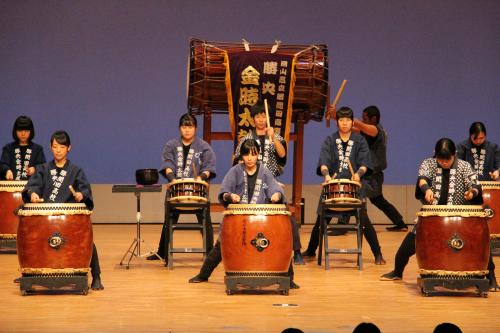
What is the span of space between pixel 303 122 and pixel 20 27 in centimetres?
309

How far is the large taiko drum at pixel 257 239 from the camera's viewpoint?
5.43 meters

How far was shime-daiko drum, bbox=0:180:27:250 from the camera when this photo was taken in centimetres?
731

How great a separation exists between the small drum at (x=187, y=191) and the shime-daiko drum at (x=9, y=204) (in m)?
1.39

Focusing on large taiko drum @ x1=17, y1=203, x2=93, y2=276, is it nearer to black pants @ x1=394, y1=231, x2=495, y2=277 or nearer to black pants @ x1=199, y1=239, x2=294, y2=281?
black pants @ x1=199, y1=239, x2=294, y2=281

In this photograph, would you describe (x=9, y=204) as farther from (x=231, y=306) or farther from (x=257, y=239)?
(x=231, y=306)

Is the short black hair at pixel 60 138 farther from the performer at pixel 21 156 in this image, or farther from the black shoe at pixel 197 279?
the performer at pixel 21 156

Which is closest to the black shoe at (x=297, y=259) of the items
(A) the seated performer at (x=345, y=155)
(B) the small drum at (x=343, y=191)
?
(A) the seated performer at (x=345, y=155)

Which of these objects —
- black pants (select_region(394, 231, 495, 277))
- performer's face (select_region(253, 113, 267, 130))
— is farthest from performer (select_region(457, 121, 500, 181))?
black pants (select_region(394, 231, 495, 277))

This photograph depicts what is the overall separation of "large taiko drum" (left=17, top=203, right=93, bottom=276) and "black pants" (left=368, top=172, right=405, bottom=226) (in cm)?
411

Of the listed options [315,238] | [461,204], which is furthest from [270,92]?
[461,204]

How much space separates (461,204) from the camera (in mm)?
5543

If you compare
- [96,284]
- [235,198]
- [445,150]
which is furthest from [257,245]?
[445,150]

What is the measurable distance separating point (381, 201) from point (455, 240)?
379cm

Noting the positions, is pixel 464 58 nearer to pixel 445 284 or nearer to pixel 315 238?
pixel 315 238
